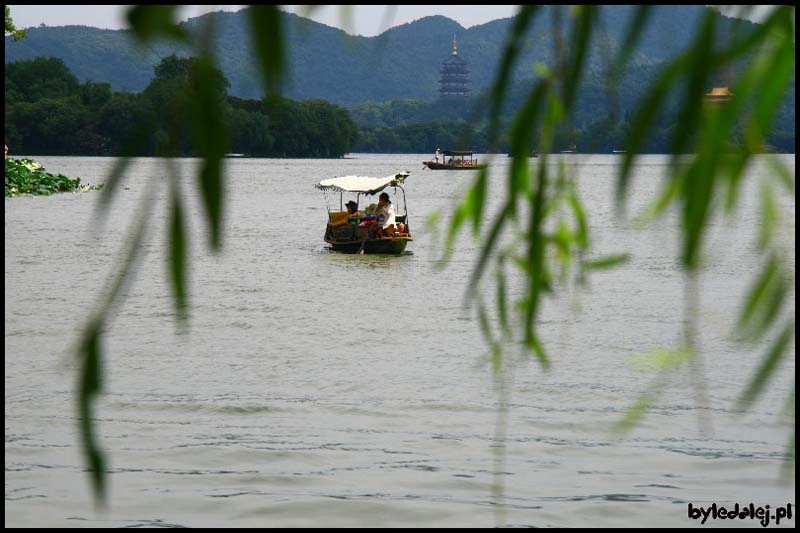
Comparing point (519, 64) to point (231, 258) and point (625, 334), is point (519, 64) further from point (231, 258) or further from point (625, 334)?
point (231, 258)

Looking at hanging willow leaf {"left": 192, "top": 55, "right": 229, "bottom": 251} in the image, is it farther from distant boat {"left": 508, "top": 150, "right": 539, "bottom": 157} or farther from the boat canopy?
the boat canopy

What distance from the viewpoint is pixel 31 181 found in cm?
5228

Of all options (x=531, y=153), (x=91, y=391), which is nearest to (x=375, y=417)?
(x=531, y=153)

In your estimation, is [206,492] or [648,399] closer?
[648,399]

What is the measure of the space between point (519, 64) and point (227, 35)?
444 millimetres

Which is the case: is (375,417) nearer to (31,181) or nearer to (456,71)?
(456,71)

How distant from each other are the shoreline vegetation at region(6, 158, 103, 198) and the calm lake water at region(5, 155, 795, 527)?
29.5 metres

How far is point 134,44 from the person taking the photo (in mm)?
1184

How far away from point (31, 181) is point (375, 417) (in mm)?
45131

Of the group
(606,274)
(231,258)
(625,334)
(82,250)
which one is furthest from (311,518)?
(82,250)

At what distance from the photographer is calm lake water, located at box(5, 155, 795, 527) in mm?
7574

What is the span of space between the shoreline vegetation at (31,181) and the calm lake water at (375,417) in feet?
96.7

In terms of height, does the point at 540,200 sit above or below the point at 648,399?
above

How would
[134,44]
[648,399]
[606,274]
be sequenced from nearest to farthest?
[134,44], [648,399], [606,274]
